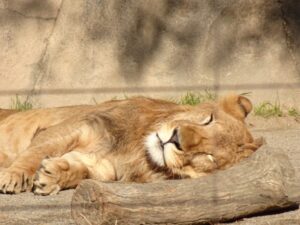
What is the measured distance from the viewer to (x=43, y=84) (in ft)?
22.9

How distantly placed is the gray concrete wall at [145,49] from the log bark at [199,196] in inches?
107

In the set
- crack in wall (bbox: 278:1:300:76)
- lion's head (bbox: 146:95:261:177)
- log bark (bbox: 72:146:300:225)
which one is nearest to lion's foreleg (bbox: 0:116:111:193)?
lion's head (bbox: 146:95:261:177)

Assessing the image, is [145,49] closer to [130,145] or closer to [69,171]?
[130,145]

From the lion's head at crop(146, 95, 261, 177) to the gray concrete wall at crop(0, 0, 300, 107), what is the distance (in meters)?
2.30

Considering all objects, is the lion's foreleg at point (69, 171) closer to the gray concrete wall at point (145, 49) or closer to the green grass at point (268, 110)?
the gray concrete wall at point (145, 49)

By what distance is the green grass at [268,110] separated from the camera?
7164 millimetres

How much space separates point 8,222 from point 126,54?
131 inches

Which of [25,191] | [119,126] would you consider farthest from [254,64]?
[25,191]

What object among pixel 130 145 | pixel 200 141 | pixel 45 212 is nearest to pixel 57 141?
pixel 130 145

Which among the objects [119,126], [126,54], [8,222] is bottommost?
[8,222]

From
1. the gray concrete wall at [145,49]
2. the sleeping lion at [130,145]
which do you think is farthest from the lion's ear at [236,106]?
the gray concrete wall at [145,49]

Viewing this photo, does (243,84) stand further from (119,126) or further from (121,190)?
(121,190)

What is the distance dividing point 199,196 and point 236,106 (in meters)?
1.02

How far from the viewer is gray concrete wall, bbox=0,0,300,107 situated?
23.0 ft
